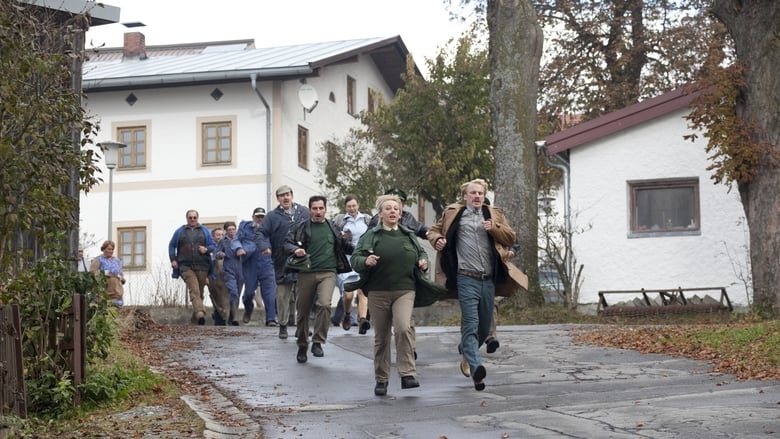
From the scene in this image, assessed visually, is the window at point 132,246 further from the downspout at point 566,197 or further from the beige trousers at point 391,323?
the beige trousers at point 391,323

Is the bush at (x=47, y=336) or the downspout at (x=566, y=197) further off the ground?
the downspout at (x=566, y=197)

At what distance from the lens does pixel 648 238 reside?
27.8 meters

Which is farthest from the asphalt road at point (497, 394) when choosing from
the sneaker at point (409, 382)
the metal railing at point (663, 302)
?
the metal railing at point (663, 302)

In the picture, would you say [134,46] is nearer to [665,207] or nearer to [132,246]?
[132,246]

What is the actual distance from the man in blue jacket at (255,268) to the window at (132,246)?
54.2 feet

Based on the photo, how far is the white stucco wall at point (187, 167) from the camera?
3869 centimetres

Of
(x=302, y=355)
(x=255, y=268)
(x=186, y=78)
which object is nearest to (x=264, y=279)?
(x=255, y=268)

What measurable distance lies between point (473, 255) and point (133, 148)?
94.4ft

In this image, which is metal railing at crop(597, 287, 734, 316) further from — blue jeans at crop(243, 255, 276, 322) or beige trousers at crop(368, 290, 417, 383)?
beige trousers at crop(368, 290, 417, 383)

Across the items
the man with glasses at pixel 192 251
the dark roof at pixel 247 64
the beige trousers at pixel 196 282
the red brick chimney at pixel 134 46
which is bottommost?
the beige trousers at pixel 196 282

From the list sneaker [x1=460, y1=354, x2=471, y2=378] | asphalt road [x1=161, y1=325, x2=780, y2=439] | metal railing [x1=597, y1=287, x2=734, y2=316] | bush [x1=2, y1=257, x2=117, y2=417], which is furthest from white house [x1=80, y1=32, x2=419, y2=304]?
bush [x1=2, y1=257, x2=117, y2=417]

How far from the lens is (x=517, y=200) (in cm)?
2502

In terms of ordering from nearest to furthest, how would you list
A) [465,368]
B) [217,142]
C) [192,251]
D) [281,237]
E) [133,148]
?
1. [465,368]
2. [281,237]
3. [192,251]
4. [217,142]
5. [133,148]

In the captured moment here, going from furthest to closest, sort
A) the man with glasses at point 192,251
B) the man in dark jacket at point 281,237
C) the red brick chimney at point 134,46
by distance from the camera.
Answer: the red brick chimney at point 134,46 → the man with glasses at point 192,251 → the man in dark jacket at point 281,237
